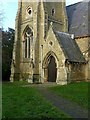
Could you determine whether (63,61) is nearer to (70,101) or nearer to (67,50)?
(67,50)

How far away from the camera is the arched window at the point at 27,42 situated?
37.7 metres

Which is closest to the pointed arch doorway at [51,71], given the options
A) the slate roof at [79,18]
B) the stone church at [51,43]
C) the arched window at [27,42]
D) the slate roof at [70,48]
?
the stone church at [51,43]

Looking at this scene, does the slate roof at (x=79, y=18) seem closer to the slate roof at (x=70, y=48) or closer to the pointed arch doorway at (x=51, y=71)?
the slate roof at (x=70, y=48)

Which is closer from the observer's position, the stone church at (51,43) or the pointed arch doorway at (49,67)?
the stone church at (51,43)

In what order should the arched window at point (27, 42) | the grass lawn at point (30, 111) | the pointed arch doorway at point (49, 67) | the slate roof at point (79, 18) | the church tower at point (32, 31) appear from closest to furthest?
the grass lawn at point (30, 111) < the pointed arch doorway at point (49, 67) < the church tower at point (32, 31) < the slate roof at point (79, 18) < the arched window at point (27, 42)

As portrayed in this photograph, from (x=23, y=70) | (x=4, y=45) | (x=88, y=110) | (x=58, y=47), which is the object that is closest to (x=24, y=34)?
(x=23, y=70)

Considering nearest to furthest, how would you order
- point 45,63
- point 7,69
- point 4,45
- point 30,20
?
1. point 45,63
2. point 30,20
3. point 7,69
4. point 4,45

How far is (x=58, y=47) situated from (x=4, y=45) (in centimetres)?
2164

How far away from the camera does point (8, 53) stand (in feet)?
160

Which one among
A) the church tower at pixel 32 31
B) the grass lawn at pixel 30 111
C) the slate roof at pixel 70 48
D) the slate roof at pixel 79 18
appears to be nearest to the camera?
the grass lawn at pixel 30 111

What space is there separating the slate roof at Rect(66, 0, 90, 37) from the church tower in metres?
1.31

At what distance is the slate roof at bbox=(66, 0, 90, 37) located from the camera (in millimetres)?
34969

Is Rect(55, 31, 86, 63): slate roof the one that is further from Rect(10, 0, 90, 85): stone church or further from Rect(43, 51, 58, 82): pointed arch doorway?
Rect(43, 51, 58, 82): pointed arch doorway

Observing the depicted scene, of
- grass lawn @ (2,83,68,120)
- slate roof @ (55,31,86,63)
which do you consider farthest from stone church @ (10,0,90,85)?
grass lawn @ (2,83,68,120)
